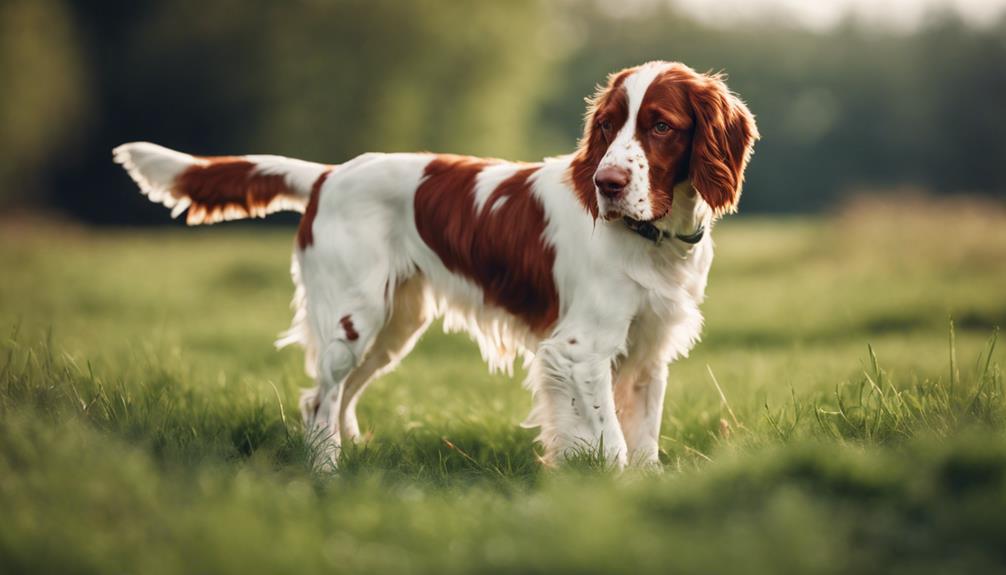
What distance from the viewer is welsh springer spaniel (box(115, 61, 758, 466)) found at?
3141mm

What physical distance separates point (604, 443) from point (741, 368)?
292 cm

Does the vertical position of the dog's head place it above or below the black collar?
above

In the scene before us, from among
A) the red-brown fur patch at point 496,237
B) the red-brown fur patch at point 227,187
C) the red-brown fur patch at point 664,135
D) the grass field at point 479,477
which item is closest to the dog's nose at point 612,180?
the red-brown fur patch at point 664,135

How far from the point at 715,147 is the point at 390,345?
1.76 m

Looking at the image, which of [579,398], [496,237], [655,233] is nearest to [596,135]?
A: [655,233]

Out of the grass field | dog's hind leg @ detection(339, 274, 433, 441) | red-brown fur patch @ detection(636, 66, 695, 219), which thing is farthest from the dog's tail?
red-brown fur patch @ detection(636, 66, 695, 219)

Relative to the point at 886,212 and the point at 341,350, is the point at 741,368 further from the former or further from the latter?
the point at 886,212

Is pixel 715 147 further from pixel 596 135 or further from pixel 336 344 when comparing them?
pixel 336 344

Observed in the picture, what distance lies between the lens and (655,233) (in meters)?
3.26

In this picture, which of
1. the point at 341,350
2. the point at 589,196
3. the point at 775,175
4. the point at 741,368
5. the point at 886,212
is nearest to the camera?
the point at 589,196

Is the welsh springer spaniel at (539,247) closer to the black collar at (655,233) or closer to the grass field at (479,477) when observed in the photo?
the black collar at (655,233)

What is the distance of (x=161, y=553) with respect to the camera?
2141mm

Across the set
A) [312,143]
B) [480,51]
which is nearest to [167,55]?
[312,143]

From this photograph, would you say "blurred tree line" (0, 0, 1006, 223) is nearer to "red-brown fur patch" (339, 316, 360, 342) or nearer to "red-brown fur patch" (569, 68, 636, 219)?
"red-brown fur patch" (339, 316, 360, 342)
